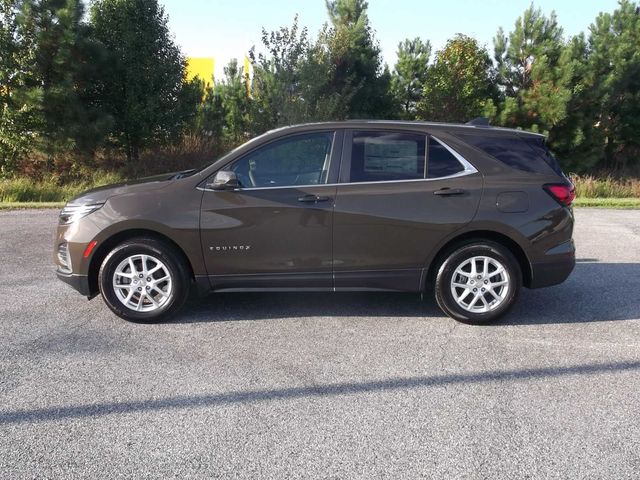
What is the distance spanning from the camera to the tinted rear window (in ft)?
16.8

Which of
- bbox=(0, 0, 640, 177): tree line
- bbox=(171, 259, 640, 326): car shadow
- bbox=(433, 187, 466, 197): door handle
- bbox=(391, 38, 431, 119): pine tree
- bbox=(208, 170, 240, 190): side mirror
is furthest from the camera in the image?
bbox=(391, 38, 431, 119): pine tree

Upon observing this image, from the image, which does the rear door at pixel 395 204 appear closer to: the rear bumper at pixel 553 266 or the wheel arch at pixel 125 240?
the rear bumper at pixel 553 266

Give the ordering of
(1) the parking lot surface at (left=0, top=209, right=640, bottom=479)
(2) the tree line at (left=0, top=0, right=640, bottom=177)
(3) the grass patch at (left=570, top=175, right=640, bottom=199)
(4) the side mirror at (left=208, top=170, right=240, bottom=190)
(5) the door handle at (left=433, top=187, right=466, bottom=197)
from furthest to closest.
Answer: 1. (3) the grass patch at (left=570, top=175, right=640, bottom=199)
2. (2) the tree line at (left=0, top=0, right=640, bottom=177)
3. (5) the door handle at (left=433, top=187, right=466, bottom=197)
4. (4) the side mirror at (left=208, top=170, right=240, bottom=190)
5. (1) the parking lot surface at (left=0, top=209, right=640, bottom=479)

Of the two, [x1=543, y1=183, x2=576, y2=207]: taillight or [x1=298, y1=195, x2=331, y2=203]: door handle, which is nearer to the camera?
[x1=298, y1=195, x2=331, y2=203]: door handle

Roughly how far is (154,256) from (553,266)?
3.52 m

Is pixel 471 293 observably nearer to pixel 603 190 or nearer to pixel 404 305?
pixel 404 305

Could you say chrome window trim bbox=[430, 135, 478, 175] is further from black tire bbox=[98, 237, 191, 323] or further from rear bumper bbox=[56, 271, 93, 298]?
rear bumper bbox=[56, 271, 93, 298]

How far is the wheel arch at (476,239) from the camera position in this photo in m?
5.09

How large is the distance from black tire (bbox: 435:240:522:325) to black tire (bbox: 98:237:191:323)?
2.27m

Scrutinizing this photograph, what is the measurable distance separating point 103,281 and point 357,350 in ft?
7.51

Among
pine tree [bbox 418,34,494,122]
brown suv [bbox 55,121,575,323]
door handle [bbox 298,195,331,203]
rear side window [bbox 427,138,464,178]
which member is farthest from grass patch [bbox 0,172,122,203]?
pine tree [bbox 418,34,494,122]

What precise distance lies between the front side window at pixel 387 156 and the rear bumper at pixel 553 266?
1322mm

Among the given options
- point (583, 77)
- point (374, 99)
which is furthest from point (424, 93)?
point (583, 77)

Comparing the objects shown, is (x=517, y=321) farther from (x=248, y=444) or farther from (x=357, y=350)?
(x=248, y=444)
